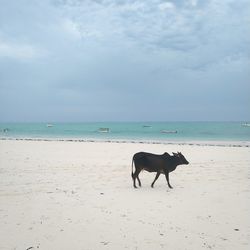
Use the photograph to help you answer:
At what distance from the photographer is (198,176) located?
36.3 feet

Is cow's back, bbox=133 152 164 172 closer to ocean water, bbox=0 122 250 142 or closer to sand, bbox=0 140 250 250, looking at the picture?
sand, bbox=0 140 250 250

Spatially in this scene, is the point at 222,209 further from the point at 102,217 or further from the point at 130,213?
the point at 102,217

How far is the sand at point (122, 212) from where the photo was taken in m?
5.13

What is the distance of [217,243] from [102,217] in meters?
2.48

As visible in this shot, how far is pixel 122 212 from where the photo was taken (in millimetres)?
6621

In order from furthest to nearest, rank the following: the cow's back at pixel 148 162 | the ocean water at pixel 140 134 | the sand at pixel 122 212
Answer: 1. the ocean water at pixel 140 134
2. the cow's back at pixel 148 162
3. the sand at pixel 122 212

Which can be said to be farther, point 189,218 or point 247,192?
point 247,192

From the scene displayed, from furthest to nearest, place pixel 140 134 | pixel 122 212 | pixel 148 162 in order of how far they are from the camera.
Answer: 1. pixel 140 134
2. pixel 148 162
3. pixel 122 212

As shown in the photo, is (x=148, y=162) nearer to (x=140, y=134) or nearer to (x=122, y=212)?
(x=122, y=212)

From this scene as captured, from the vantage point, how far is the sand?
513 centimetres

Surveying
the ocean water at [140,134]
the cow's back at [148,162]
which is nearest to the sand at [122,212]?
the cow's back at [148,162]

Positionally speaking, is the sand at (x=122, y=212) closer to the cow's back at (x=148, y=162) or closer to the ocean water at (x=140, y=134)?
the cow's back at (x=148, y=162)

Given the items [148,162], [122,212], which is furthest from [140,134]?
[122,212]

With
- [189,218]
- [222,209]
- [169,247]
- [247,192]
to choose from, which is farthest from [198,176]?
[169,247]
